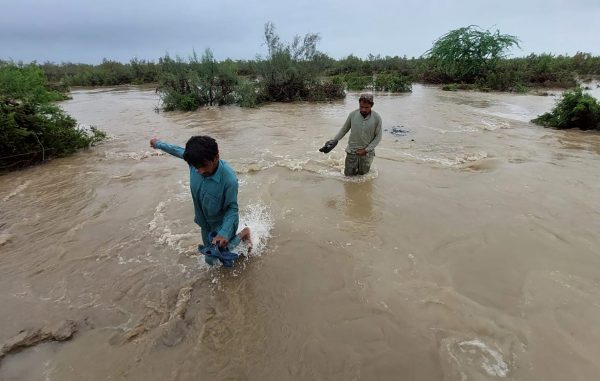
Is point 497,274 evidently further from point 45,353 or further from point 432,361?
point 45,353

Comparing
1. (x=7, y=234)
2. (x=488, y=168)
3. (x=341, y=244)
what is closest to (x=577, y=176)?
(x=488, y=168)

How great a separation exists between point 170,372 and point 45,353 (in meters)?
1.03

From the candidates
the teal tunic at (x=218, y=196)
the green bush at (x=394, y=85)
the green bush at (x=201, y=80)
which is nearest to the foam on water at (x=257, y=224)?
the teal tunic at (x=218, y=196)

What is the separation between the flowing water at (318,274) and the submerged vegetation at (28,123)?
0.48 m

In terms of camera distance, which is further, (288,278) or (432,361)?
(288,278)

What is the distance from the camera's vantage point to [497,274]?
3660 millimetres

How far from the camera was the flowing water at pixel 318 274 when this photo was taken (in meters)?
2.70

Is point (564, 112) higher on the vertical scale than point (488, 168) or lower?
higher

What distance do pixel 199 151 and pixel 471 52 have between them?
87.6 ft

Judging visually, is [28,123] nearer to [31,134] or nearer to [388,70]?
[31,134]

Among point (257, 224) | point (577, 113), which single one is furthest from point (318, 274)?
point (577, 113)

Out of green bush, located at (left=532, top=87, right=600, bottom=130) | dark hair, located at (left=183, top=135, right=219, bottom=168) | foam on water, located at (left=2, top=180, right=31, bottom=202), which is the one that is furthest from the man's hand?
green bush, located at (left=532, top=87, right=600, bottom=130)

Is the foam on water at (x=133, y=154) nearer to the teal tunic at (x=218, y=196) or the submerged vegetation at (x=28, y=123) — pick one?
the submerged vegetation at (x=28, y=123)

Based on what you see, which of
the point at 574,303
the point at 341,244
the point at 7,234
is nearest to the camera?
the point at 574,303
